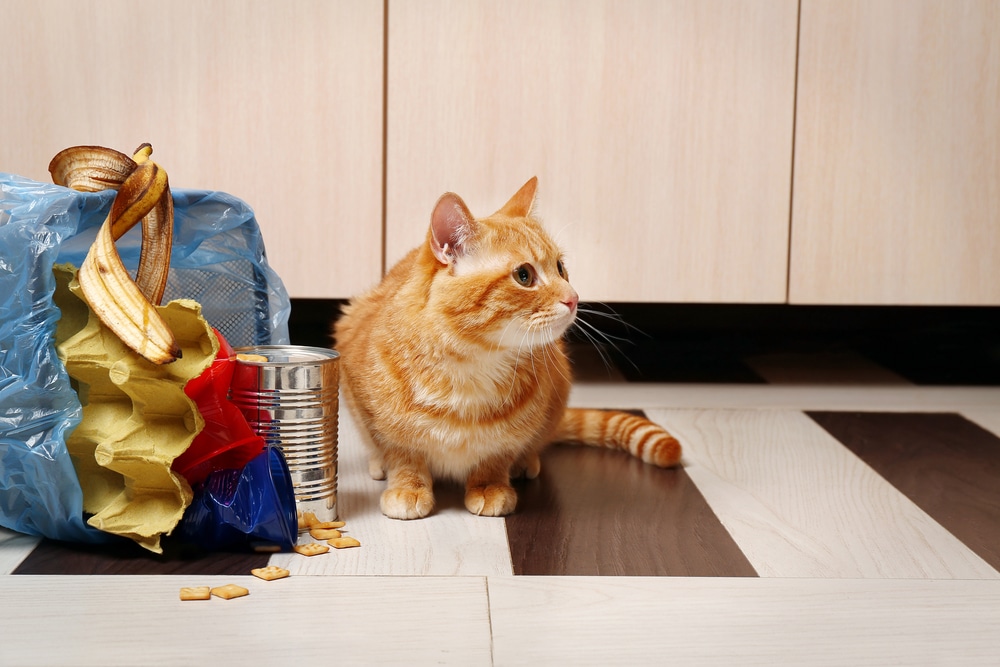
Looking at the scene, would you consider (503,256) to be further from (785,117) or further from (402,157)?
(785,117)

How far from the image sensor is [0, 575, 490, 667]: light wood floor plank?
970 mm

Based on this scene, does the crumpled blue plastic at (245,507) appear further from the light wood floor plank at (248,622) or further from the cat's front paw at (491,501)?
the cat's front paw at (491,501)

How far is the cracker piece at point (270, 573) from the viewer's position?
1152mm

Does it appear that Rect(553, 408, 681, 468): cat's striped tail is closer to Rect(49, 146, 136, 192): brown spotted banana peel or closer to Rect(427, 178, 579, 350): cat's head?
Rect(427, 178, 579, 350): cat's head

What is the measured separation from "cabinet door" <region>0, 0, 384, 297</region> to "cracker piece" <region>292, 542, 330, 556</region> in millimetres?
1061

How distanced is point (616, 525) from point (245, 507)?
0.53 metres

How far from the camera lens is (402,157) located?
2.15 meters

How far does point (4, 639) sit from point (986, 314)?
9.66 feet

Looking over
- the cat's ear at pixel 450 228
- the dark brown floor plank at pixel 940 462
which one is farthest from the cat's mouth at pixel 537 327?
the dark brown floor plank at pixel 940 462

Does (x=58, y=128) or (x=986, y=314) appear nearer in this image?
(x=58, y=128)

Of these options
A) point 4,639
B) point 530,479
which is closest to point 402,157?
point 530,479

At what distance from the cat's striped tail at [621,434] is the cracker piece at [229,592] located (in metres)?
0.76

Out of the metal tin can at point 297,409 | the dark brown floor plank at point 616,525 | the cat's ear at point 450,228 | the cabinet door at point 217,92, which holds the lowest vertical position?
the dark brown floor plank at point 616,525

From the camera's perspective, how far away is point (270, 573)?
115 centimetres
